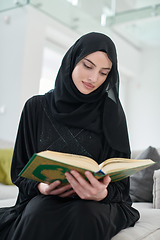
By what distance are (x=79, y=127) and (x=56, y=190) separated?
A: 1.15 ft

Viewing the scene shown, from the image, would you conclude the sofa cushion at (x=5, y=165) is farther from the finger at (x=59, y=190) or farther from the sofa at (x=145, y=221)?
the finger at (x=59, y=190)

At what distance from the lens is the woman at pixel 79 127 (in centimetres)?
104

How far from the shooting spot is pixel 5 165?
2277 mm

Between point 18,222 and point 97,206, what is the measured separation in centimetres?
30

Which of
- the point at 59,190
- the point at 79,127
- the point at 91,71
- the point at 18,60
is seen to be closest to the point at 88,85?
the point at 91,71

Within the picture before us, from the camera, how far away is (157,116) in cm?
519

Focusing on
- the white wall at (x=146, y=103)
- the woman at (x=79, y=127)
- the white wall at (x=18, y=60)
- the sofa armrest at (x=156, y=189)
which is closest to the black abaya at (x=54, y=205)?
the woman at (x=79, y=127)

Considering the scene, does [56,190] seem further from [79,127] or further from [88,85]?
[88,85]

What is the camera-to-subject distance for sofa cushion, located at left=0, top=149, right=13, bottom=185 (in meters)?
2.23

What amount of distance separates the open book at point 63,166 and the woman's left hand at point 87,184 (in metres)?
0.01

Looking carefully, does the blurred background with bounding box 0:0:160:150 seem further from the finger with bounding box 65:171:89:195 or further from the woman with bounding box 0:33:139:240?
the finger with bounding box 65:171:89:195

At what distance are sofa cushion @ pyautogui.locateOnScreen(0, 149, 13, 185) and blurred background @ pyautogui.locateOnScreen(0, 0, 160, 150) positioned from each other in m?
0.91

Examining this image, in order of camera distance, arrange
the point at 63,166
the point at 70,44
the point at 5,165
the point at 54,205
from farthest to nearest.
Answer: the point at 70,44 < the point at 5,165 < the point at 54,205 < the point at 63,166

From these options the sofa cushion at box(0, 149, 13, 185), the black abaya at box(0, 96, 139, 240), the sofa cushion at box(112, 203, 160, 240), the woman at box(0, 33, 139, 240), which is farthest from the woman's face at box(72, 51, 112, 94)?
the sofa cushion at box(0, 149, 13, 185)
